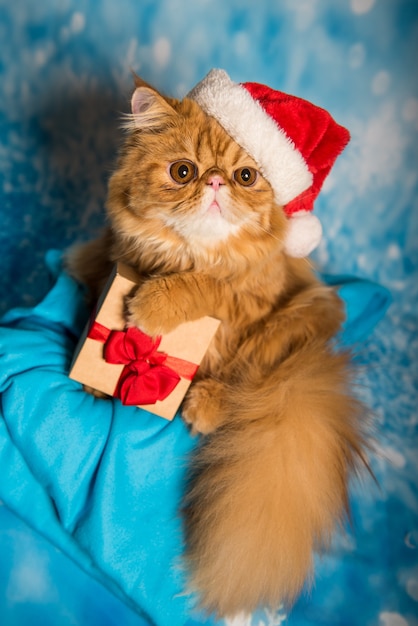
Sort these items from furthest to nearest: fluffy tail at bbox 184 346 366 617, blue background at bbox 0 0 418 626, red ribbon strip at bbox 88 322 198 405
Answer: blue background at bbox 0 0 418 626, red ribbon strip at bbox 88 322 198 405, fluffy tail at bbox 184 346 366 617

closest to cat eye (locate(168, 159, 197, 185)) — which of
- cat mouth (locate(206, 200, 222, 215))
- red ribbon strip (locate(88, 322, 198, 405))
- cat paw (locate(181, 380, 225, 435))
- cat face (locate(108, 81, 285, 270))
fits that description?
cat face (locate(108, 81, 285, 270))

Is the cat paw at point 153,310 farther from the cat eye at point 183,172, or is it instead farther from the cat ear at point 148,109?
the cat ear at point 148,109

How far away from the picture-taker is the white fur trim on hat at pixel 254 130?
1405 millimetres

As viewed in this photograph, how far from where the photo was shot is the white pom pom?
1.57m

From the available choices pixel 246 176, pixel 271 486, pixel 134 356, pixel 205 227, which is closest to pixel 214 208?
pixel 205 227

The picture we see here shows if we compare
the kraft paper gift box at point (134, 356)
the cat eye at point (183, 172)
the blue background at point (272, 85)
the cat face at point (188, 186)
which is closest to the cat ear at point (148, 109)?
the cat face at point (188, 186)

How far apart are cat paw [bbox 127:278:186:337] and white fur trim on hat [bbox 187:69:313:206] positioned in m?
0.39

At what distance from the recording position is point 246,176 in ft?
4.74

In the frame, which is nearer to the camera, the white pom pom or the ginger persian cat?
the ginger persian cat

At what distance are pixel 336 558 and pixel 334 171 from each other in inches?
56.2

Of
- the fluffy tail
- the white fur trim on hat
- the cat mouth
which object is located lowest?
the fluffy tail

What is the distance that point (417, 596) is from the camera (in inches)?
65.7

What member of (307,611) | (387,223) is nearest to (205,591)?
(307,611)

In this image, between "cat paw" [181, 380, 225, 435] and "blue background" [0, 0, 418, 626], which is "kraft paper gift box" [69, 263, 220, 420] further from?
"blue background" [0, 0, 418, 626]
